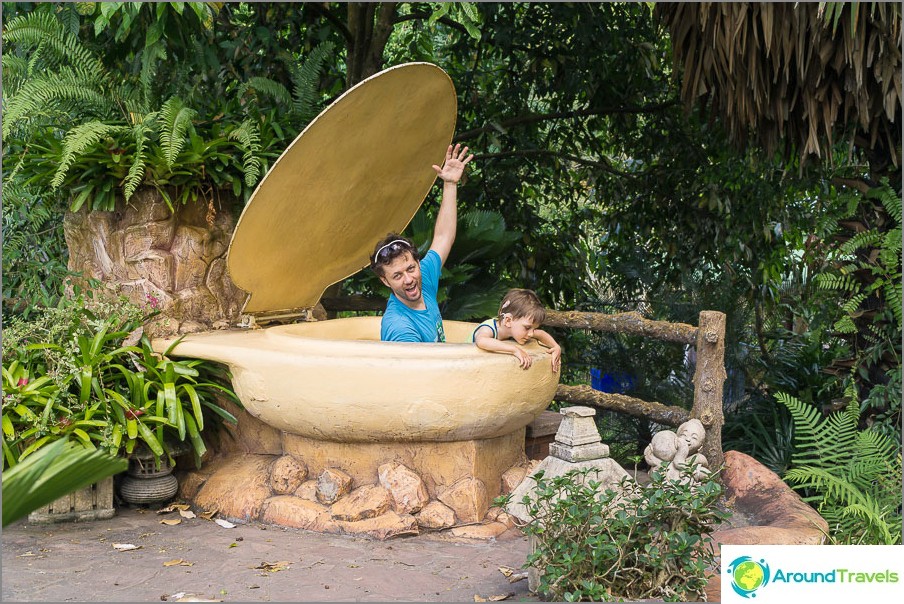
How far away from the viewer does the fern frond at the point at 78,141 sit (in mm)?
4312

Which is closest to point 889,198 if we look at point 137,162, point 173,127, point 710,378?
point 710,378

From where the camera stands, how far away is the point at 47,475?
6.12 feet

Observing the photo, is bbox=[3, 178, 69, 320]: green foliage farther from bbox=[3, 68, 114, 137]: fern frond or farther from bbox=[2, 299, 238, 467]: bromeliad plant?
bbox=[2, 299, 238, 467]: bromeliad plant

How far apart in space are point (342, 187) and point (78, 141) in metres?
1.41

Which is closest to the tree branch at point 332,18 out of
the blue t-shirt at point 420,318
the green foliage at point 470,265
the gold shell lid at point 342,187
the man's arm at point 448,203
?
the green foliage at point 470,265

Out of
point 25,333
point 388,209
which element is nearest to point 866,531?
point 388,209

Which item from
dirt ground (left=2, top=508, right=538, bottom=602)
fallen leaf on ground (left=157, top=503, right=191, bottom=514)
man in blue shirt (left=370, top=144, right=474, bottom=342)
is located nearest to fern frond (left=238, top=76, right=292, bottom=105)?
man in blue shirt (left=370, top=144, right=474, bottom=342)

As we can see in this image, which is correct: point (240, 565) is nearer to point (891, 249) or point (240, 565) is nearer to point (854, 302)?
point (854, 302)

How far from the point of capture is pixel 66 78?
15.8ft

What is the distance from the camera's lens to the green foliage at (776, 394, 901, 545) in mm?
3670

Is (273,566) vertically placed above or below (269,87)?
below

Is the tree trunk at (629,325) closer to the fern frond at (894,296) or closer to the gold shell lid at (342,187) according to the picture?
the fern frond at (894,296)

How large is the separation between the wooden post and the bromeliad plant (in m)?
2.61

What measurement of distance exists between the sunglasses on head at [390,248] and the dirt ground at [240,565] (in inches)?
57.4
